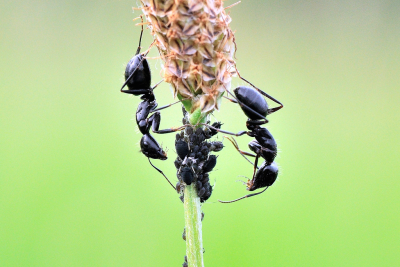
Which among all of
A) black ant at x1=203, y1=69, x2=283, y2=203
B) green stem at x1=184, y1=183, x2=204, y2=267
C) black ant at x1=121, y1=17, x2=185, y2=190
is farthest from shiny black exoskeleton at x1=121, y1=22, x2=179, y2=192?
green stem at x1=184, y1=183, x2=204, y2=267

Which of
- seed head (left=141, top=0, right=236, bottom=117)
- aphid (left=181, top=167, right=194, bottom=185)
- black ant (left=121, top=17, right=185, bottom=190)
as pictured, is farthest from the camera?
black ant (left=121, top=17, right=185, bottom=190)

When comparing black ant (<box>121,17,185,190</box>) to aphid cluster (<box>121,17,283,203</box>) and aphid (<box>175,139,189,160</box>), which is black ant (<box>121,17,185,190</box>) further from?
aphid (<box>175,139,189,160</box>)

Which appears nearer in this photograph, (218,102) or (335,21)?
(218,102)

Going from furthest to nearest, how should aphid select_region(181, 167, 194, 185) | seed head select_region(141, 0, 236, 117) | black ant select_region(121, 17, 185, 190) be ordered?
black ant select_region(121, 17, 185, 190) → aphid select_region(181, 167, 194, 185) → seed head select_region(141, 0, 236, 117)

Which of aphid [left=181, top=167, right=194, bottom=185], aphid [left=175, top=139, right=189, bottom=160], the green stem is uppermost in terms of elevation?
aphid [left=175, top=139, right=189, bottom=160]

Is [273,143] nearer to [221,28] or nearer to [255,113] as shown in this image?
[255,113]

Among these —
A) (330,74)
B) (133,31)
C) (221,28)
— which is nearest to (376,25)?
(330,74)
